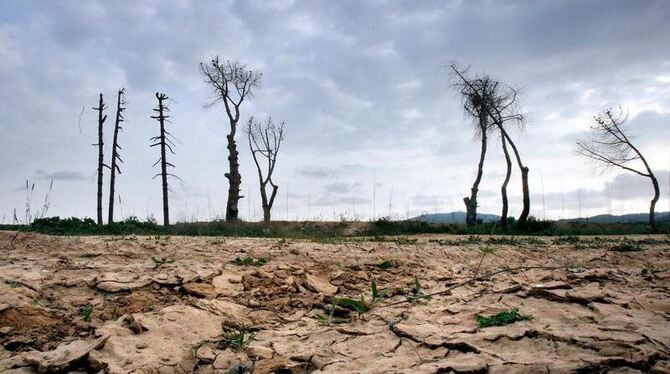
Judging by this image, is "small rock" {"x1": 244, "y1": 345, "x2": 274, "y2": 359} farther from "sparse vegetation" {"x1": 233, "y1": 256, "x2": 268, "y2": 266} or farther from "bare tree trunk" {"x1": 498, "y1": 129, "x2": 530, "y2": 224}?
"bare tree trunk" {"x1": 498, "y1": 129, "x2": 530, "y2": 224}

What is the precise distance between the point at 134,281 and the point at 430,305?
3512 millimetres

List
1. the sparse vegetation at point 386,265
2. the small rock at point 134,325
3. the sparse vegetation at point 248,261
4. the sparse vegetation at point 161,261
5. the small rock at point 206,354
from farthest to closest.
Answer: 1. the sparse vegetation at point 386,265
2. the sparse vegetation at point 248,261
3. the sparse vegetation at point 161,261
4. the small rock at point 134,325
5. the small rock at point 206,354

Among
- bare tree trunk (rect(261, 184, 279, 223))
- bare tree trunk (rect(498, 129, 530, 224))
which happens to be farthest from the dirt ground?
bare tree trunk (rect(261, 184, 279, 223))

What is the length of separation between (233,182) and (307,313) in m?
17.8

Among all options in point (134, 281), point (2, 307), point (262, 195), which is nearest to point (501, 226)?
point (262, 195)

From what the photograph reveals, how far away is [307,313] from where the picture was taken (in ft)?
16.8

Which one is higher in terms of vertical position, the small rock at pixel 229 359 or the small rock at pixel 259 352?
the small rock at pixel 259 352

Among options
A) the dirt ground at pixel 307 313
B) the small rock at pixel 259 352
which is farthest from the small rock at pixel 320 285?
the small rock at pixel 259 352

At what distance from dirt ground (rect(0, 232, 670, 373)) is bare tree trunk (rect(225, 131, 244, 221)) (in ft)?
47.9

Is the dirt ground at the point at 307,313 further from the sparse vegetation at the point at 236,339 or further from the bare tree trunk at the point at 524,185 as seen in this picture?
the bare tree trunk at the point at 524,185

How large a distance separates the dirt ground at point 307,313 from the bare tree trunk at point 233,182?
47.9ft

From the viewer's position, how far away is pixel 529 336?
365 centimetres

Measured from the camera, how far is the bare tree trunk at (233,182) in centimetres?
2222

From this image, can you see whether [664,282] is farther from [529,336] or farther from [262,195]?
[262,195]
